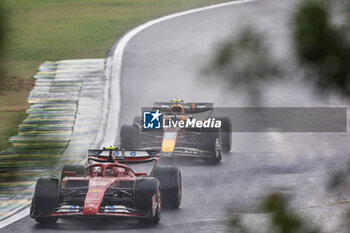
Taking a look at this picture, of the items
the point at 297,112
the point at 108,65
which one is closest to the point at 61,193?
the point at 297,112

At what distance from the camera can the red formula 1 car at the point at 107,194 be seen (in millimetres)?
9852

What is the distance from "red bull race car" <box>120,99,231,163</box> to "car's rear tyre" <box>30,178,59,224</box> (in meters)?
4.86

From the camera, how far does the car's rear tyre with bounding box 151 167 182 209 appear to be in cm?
1115

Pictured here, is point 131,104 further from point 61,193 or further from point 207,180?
point 61,193

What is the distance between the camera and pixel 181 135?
49.7 ft

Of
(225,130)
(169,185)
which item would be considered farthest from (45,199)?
(225,130)

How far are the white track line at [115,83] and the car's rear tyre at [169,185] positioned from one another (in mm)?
2093

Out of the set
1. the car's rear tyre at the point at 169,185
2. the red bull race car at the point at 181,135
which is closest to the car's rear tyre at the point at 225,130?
the red bull race car at the point at 181,135

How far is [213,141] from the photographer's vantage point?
1478 centimetres

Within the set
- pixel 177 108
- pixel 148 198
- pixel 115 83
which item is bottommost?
pixel 115 83

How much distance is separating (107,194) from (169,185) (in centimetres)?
130

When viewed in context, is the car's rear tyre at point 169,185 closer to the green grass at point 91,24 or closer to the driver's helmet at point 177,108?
the driver's helmet at point 177,108

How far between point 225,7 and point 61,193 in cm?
2573

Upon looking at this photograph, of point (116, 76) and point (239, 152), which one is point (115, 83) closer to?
point (116, 76)
